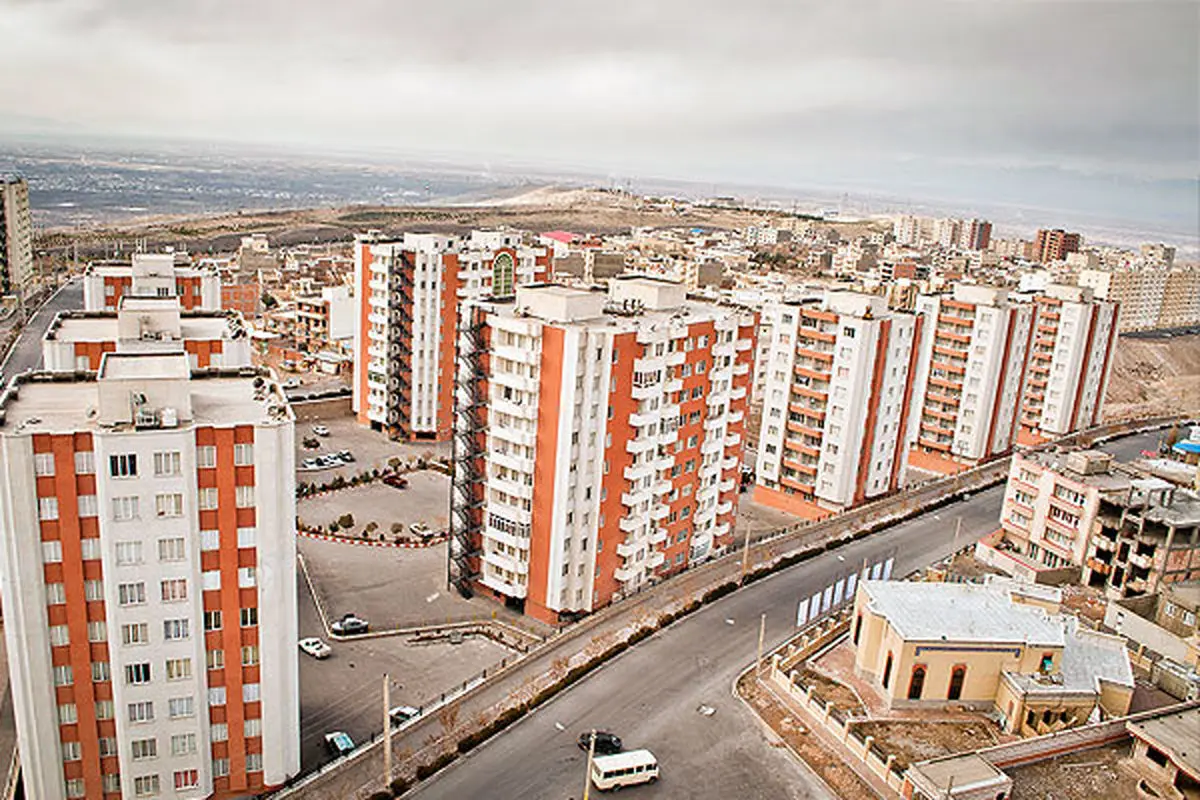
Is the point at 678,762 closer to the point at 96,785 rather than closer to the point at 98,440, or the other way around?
the point at 96,785

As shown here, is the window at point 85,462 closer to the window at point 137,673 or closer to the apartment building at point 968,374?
the window at point 137,673

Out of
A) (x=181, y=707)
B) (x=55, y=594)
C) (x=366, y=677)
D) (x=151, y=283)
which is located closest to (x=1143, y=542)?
(x=366, y=677)

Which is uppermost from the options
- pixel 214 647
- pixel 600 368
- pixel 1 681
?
pixel 600 368

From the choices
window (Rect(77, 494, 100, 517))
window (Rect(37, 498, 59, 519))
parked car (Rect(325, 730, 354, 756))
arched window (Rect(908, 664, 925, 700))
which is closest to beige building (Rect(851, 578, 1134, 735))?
arched window (Rect(908, 664, 925, 700))

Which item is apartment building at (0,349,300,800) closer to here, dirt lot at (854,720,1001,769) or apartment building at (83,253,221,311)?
dirt lot at (854,720,1001,769)

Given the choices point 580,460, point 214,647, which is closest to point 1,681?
point 214,647

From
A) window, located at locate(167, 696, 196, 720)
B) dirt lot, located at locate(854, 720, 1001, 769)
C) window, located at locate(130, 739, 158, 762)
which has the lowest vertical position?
dirt lot, located at locate(854, 720, 1001, 769)

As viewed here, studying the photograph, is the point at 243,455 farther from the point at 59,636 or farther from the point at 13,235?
the point at 13,235

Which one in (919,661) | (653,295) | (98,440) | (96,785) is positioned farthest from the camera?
(653,295)
